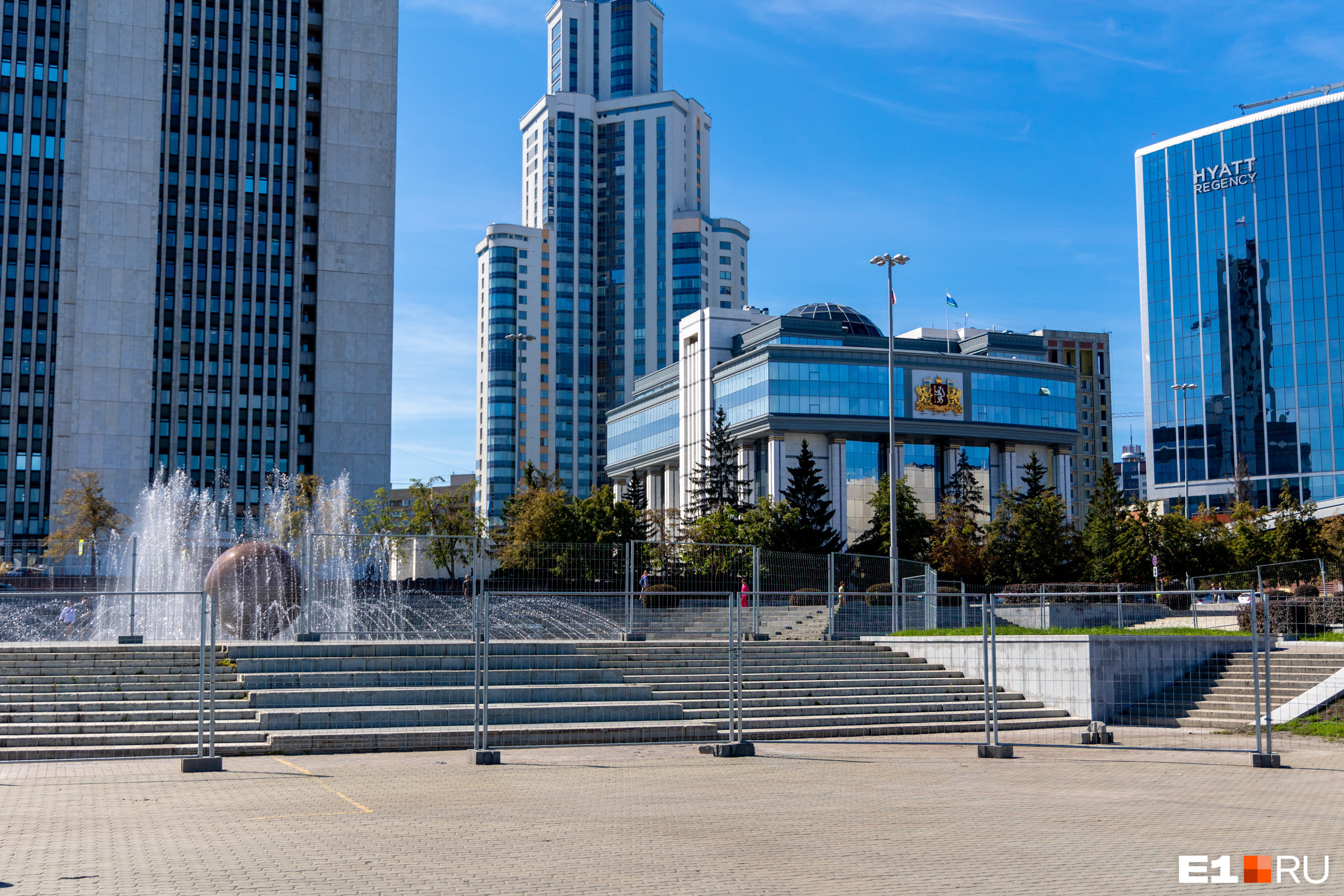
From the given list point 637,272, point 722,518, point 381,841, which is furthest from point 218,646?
point 637,272

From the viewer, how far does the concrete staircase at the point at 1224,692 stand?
2161 centimetres

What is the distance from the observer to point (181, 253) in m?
81.9

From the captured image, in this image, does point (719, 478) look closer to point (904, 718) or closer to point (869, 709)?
point (869, 709)

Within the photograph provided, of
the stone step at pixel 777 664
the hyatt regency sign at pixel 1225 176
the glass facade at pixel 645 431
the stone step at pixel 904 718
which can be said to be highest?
the hyatt regency sign at pixel 1225 176

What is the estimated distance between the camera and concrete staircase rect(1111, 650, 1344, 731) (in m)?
21.6

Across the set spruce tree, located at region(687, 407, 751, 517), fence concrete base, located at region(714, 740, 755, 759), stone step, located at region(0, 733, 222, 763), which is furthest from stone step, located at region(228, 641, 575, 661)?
spruce tree, located at region(687, 407, 751, 517)

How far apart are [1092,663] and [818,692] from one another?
5.17m

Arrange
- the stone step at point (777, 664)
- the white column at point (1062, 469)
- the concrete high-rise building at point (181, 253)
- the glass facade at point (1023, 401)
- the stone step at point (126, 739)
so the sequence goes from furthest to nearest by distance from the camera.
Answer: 1. the white column at point (1062, 469)
2. the glass facade at point (1023, 401)
3. the concrete high-rise building at point (181, 253)
4. the stone step at point (777, 664)
5. the stone step at point (126, 739)

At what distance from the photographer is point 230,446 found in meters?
81.2

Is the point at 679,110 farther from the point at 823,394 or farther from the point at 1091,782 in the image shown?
the point at 1091,782

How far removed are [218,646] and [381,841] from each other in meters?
12.3

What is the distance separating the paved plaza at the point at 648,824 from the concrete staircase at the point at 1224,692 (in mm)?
4961

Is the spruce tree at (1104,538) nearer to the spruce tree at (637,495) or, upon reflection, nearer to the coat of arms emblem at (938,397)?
the coat of arms emblem at (938,397)

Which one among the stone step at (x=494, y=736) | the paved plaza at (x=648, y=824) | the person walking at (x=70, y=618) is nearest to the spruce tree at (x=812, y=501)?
the person walking at (x=70, y=618)
